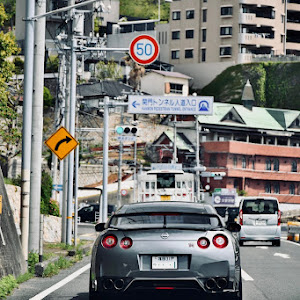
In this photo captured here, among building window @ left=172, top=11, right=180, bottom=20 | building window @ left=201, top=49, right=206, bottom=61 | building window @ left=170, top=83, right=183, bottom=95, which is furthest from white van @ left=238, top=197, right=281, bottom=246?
building window @ left=172, top=11, right=180, bottom=20

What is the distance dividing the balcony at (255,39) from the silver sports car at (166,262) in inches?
3971

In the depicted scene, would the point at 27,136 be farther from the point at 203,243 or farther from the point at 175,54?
the point at 175,54

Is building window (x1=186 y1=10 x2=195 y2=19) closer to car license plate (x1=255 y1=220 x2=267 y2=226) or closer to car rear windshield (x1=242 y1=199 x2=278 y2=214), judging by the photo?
car rear windshield (x1=242 y1=199 x2=278 y2=214)

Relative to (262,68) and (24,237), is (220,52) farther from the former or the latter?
(24,237)

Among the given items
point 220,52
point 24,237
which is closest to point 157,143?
point 220,52

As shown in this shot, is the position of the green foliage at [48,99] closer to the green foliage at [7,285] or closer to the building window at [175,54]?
the building window at [175,54]

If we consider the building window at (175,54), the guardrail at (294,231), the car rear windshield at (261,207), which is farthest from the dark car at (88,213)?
the building window at (175,54)

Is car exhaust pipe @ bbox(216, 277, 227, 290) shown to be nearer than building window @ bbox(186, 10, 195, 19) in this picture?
Yes

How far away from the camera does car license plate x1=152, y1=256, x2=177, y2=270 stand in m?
11.0

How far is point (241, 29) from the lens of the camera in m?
111

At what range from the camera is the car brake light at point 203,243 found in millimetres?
11086

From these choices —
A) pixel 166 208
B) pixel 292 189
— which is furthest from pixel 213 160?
pixel 166 208

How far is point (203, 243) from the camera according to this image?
1111cm

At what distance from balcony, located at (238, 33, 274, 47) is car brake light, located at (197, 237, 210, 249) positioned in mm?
100915
